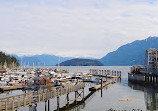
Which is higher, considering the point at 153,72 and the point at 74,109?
the point at 153,72

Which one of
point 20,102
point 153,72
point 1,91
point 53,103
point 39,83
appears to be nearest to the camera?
point 20,102

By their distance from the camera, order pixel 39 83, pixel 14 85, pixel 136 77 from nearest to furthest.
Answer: pixel 39 83, pixel 14 85, pixel 136 77

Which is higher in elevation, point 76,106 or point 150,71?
point 150,71

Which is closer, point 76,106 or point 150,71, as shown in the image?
point 76,106

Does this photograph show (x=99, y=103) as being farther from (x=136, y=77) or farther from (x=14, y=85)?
(x=136, y=77)

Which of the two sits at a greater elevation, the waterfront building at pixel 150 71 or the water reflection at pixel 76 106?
the waterfront building at pixel 150 71

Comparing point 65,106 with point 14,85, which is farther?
point 14,85

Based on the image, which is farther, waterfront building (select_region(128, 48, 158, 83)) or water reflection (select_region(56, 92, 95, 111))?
waterfront building (select_region(128, 48, 158, 83))

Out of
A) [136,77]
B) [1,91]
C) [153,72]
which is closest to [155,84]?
[153,72]

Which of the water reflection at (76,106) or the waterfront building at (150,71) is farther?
the waterfront building at (150,71)

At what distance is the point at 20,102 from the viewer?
117 feet

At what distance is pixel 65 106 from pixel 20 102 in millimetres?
18580

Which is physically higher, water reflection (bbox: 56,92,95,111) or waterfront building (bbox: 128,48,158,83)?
waterfront building (bbox: 128,48,158,83)

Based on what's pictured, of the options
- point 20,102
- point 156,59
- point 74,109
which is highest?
point 156,59
